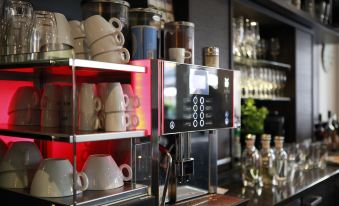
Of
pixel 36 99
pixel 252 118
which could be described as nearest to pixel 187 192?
pixel 36 99

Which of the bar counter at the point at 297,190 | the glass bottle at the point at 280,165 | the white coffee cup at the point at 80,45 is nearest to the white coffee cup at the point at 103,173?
the white coffee cup at the point at 80,45

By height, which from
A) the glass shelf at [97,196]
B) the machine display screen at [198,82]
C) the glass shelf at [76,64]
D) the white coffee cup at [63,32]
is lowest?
the glass shelf at [97,196]

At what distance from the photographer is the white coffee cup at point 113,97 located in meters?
1.10

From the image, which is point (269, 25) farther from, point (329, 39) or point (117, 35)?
point (117, 35)

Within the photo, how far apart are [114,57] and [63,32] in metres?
0.17

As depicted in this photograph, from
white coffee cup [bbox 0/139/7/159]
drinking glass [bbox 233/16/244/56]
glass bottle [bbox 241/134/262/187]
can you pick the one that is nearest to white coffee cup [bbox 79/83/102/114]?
white coffee cup [bbox 0/139/7/159]

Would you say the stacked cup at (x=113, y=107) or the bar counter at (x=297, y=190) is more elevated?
the stacked cup at (x=113, y=107)

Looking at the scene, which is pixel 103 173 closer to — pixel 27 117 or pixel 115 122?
pixel 115 122

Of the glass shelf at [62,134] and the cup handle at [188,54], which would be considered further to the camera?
the cup handle at [188,54]

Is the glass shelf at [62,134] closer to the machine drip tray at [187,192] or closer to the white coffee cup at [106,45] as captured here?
the white coffee cup at [106,45]

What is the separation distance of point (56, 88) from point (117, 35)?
23cm

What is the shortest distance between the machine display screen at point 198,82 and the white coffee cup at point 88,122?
0.35m

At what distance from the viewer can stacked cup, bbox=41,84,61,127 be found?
1.11 m

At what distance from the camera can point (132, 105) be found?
119cm
